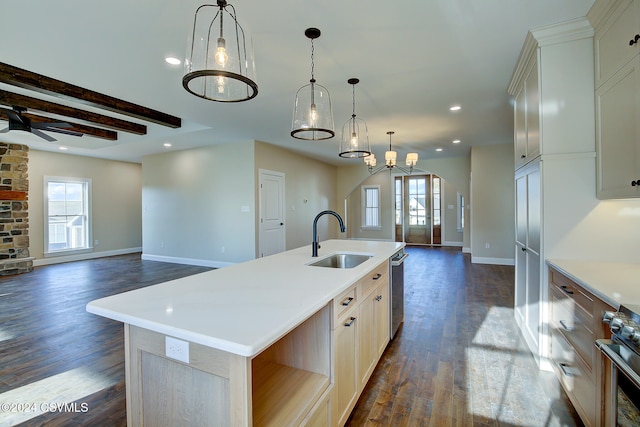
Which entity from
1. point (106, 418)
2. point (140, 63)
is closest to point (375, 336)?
point (106, 418)

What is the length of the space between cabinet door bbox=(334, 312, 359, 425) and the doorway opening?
8547 mm

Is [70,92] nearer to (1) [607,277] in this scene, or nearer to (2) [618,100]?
(2) [618,100]

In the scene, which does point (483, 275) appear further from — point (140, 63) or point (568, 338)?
point (140, 63)

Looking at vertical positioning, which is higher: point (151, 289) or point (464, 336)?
point (151, 289)

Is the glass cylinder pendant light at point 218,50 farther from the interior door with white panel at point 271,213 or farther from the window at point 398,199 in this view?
the window at point 398,199

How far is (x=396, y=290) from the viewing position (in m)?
2.82

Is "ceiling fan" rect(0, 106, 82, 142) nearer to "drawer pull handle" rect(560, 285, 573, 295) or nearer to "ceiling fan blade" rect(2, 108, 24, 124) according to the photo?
"ceiling fan blade" rect(2, 108, 24, 124)

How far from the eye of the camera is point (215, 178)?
632 centimetres

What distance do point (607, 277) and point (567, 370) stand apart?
2.11 ft

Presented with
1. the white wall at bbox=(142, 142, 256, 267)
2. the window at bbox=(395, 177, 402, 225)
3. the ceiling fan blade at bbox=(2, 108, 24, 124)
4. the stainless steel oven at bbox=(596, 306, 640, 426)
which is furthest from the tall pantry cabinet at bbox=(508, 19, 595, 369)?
the window at bbox=(395, 177, 402, 225)

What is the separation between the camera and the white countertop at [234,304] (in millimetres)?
977

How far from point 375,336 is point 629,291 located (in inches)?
56.3

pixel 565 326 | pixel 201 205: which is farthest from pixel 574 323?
pixel 201 205

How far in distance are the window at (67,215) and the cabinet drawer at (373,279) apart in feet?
26.6
